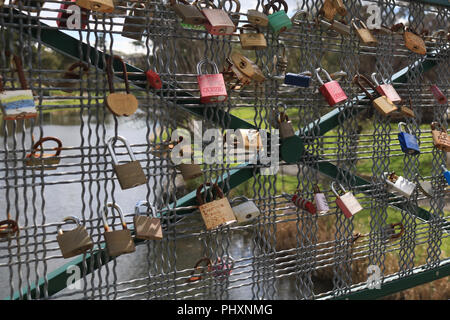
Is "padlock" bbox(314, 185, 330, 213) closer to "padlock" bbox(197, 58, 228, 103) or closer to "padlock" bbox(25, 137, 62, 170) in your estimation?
"padlock" bbox(197, 58, 228, 103)

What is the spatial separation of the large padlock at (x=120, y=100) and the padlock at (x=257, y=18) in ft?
1.28

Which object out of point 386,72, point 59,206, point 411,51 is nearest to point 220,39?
point 386,72

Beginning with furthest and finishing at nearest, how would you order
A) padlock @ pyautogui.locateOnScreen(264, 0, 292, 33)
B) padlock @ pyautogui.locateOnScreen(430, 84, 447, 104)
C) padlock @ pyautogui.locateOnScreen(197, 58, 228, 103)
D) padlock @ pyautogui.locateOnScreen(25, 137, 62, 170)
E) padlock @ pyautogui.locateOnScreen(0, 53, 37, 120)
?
padlock @ pyautogui.locateOnScreen(430, 84, 447, 104) < padlock @ pyautogui.locateOnScreen(264, 0, 292, 33) < padlock @ pyautogui.locateOnScreen(197, 58, 228, 103) < padlock @ pyautogui.locateOnScreen(25, 137, 62, 170) < padlock @ pyautogui.locateOnScreen(0, 53, 37, 120)

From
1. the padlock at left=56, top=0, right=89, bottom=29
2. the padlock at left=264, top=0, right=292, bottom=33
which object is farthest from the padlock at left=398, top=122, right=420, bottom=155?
the padlock at left=56, top=0, right=89, bottom=29

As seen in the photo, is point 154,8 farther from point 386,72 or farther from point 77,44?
point 386,72

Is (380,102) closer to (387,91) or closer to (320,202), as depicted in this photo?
(387,91)

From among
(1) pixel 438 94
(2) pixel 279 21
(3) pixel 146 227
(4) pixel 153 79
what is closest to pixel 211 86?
(4) pixel 153 79

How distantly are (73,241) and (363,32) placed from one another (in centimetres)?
110

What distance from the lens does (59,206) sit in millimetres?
5453

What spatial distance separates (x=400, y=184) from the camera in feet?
4.79

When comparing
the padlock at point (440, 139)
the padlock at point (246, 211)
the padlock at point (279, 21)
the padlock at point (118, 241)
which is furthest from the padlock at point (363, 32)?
the padlock at point (118, 241)

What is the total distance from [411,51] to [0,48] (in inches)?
54.2

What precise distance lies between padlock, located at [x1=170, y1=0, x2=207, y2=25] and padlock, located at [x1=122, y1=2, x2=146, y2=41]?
3.3 inches

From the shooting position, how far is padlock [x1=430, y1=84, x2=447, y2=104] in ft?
5.11
